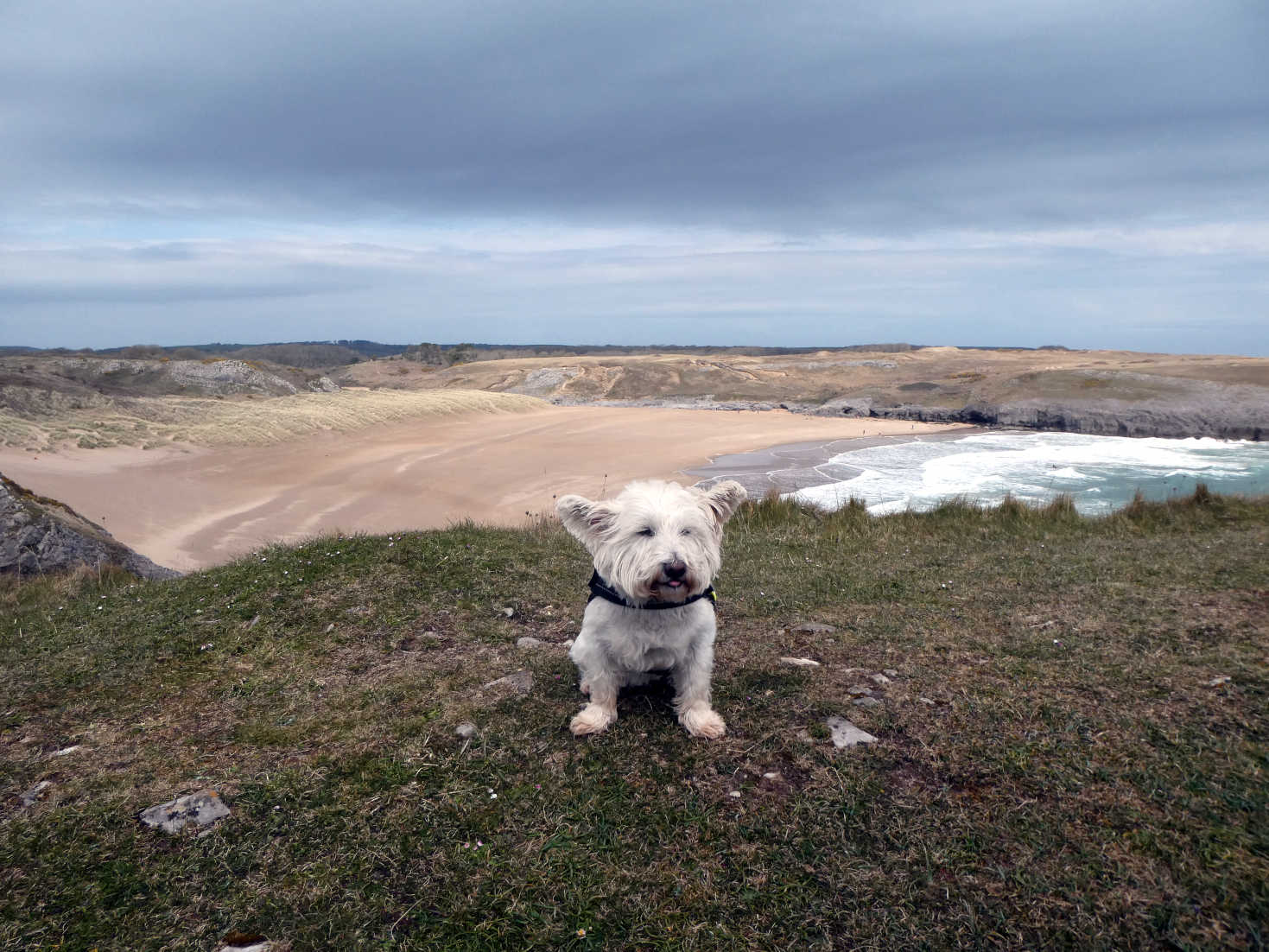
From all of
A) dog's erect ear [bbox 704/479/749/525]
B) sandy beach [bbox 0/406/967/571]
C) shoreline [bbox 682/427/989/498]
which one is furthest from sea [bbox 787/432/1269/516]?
dog's erect ear [bbox 704/479/749/525]

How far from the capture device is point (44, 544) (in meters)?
9.52

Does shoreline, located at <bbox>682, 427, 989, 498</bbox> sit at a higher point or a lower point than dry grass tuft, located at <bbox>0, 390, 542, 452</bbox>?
lower

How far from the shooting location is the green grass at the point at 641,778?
3047 mm

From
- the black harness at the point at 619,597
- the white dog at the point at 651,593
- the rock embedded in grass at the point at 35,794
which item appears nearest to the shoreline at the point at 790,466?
the white dog at the point at 651,593

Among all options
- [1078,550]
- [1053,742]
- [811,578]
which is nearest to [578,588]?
[811,578]

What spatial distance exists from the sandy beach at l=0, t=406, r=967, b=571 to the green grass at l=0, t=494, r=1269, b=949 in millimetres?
8018

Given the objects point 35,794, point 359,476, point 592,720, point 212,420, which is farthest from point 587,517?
point 212,420

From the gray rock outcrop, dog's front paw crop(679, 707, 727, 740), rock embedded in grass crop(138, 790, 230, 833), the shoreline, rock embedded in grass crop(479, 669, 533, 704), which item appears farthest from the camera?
the shoreline

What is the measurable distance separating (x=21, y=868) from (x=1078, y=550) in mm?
10309

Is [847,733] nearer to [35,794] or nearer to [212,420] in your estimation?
[35,794]

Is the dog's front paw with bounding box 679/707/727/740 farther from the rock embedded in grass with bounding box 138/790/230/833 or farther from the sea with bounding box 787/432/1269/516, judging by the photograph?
the sea with bounding box 787/432/1269/516

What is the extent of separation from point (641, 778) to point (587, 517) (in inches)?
57.9

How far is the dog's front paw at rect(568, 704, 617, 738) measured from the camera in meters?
4.45

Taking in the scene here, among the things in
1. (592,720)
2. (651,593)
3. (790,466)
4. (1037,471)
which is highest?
(651,593)
